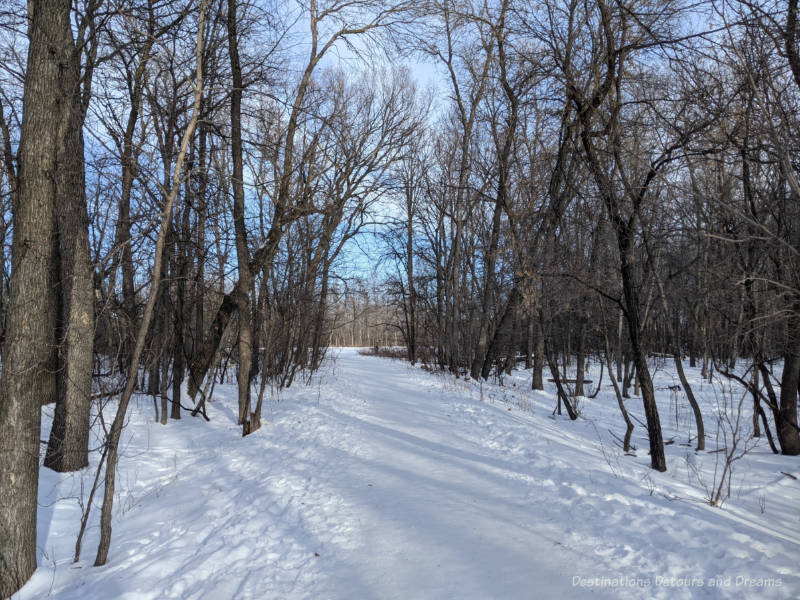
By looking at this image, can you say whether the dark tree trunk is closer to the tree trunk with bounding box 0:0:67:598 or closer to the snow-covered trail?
the snow-covered trail

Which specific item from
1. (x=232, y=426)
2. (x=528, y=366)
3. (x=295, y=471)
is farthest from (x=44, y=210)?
(x=528, y=366)

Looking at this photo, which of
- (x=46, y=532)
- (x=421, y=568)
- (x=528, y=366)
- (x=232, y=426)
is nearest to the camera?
(x=421, y=568)

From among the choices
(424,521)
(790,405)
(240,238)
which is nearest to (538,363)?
(790,405)

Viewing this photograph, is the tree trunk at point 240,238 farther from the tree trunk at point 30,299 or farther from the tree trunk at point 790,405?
the tree trunk at point 790,405

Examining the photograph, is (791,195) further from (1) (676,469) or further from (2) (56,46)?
(2) (56,46)

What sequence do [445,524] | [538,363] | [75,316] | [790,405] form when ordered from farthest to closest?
1. [538,363]
2. [790,405]
3. [75,316]
4. [445,524]

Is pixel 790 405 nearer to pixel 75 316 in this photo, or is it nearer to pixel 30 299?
pixel 30 299

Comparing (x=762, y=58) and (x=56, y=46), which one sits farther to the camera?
(x=762, y=58)

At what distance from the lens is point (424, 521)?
13.1ft

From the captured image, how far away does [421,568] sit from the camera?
10.6 ft

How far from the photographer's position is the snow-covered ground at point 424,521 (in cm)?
303

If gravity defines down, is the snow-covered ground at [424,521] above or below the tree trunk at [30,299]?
below

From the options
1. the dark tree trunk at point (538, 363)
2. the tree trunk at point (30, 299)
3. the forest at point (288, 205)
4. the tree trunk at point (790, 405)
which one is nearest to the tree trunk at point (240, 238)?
the forest at point (288, 205)

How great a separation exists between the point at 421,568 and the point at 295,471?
2.86m
